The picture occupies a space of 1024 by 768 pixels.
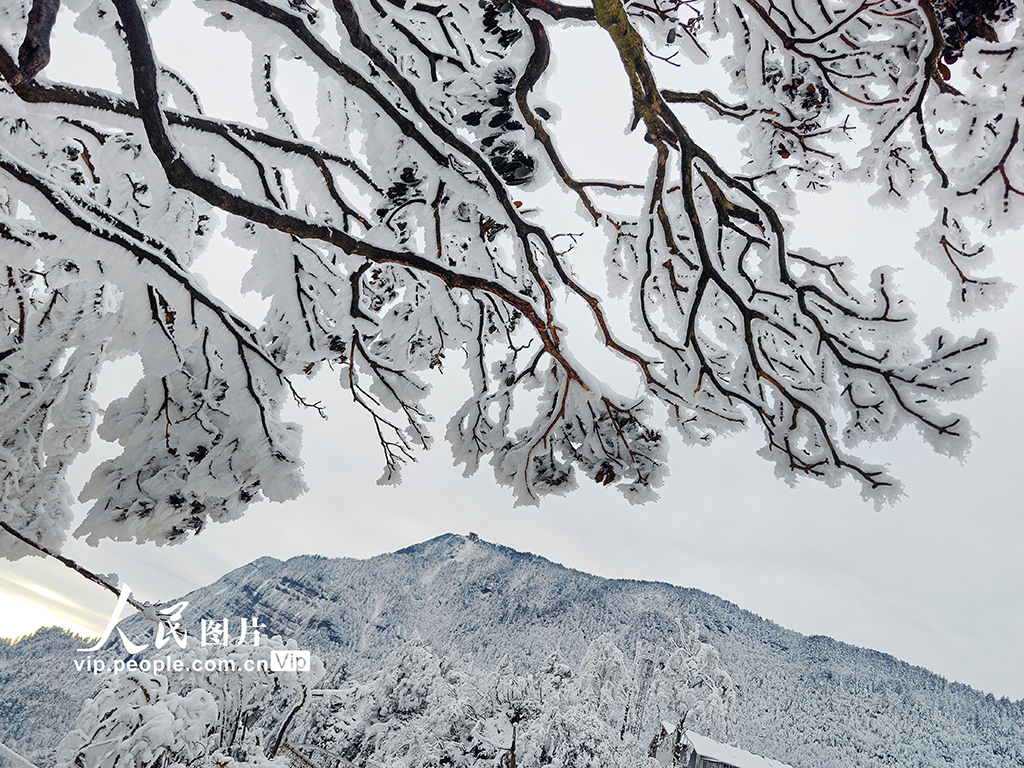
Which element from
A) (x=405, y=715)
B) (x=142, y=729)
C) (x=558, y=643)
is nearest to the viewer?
(x=142, y=729)

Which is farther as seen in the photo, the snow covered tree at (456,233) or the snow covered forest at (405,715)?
the snow covered forest at (405,715)

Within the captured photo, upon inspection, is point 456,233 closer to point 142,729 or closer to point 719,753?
point 142,729

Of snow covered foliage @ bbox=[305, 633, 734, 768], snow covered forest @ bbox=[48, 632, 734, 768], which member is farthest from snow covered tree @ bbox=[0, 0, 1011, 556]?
snow covered foliage @ bbox=[305, 633, 734, 768]

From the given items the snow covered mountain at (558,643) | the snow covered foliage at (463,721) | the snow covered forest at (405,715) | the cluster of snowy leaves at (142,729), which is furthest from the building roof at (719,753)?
the cluster of snowy leaves at (142,729)

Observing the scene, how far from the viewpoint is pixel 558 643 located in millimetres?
74812

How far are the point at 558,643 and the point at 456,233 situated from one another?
82227mm

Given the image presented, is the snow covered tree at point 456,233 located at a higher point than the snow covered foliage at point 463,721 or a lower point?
higher

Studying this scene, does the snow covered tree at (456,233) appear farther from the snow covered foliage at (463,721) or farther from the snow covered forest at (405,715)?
the snow covered foliage at (463,721)

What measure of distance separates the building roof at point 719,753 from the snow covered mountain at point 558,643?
9698mm

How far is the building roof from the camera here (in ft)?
82.5

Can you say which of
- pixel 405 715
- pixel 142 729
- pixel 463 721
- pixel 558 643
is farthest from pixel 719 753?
pixel 558 643

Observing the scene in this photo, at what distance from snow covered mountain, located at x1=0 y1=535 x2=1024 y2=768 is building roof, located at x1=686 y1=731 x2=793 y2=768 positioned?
9.70 metres

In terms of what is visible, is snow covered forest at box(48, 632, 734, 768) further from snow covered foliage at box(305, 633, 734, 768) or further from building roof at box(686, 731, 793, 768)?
building roof at box(686, 731, 793, 768)

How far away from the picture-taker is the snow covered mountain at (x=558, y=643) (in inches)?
1874
